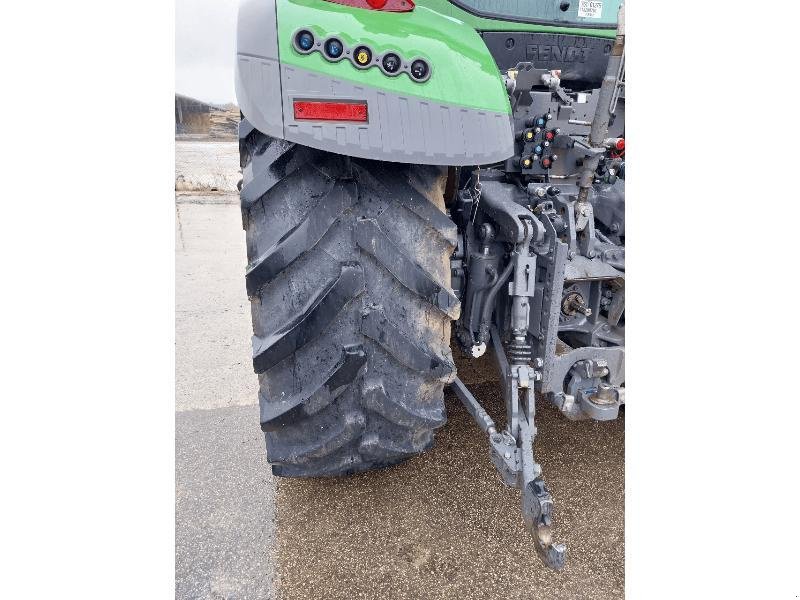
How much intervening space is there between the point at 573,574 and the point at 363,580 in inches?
26.3

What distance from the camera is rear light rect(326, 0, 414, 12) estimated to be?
1.35 metres

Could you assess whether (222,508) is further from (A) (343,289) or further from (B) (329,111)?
(B) (329,111)

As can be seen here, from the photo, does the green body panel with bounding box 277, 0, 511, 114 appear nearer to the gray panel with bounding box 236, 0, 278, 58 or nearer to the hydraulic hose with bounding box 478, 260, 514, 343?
the gray panel with bounding box 236, 0, 278, 58

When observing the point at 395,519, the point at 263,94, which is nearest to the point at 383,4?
the point at 263,94

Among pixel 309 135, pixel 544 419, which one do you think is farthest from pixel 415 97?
pixel 544 419

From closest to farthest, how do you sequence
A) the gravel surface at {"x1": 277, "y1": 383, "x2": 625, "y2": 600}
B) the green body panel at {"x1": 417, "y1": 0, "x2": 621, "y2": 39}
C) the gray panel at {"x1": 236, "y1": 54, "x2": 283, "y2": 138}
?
1. the gray panel at {"x1": 236, "y1": 54, "x2": 283, "y2": 138}
2. the gravel surface at {"x1": 277, "y1": 383, "x2": 625, "y2": 600}
3. the green body panel at {"x1": 417, "y1": 0, "x2": 621, "y2": 39}

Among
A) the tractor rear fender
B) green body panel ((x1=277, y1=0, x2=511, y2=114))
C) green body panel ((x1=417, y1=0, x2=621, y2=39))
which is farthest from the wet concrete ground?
green body panel ((x1=417, y1=0, x2=621, y2=39))

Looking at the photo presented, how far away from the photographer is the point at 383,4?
1.39 meters

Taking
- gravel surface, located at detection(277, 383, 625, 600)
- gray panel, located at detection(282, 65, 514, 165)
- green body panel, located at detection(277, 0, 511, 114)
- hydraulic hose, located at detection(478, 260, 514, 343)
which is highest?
green body panel, located at detection(277, 0, 511, 114)

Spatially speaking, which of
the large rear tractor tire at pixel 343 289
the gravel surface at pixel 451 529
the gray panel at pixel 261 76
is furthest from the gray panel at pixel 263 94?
the gravel surface at pixel 451 529

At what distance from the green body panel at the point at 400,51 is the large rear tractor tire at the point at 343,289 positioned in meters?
0.20

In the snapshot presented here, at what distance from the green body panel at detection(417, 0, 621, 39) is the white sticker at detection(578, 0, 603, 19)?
49mm

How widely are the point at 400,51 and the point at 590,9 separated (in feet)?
4.50

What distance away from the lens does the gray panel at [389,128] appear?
1.19 metres
